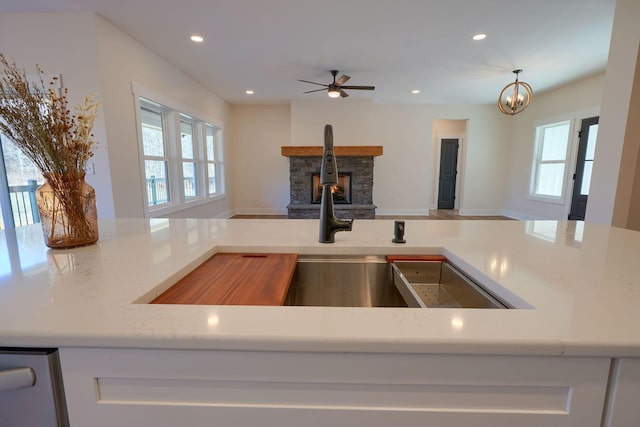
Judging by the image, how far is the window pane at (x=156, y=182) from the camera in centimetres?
351

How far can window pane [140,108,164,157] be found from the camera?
11.4 ft

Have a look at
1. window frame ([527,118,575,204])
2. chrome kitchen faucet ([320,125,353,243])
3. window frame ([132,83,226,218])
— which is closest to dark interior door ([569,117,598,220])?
window frame ([527,118,575,204])

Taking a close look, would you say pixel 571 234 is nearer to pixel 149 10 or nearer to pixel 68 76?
pixel 149 10

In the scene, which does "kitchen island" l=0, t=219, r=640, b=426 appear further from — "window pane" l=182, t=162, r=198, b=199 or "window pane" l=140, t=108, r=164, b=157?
"window pane" l=182, t=162, r=198, b=199

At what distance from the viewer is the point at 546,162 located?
5285 mm

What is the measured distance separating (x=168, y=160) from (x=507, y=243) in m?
4.10

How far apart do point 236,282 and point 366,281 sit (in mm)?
530

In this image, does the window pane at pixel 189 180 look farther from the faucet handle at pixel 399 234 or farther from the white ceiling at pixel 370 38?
the faucet handle at pixel 399 234

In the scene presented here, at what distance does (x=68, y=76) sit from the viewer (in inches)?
102

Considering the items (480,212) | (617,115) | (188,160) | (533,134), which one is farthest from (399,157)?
(188,160)

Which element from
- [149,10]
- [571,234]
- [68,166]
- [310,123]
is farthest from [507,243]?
[310,123]

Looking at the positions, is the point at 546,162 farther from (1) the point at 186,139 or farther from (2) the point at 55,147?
(2) the point at 55,147

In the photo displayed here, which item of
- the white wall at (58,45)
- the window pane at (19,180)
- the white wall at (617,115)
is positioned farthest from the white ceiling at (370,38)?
the window pane at (19,180)

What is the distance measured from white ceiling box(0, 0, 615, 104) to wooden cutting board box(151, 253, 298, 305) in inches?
97.6
